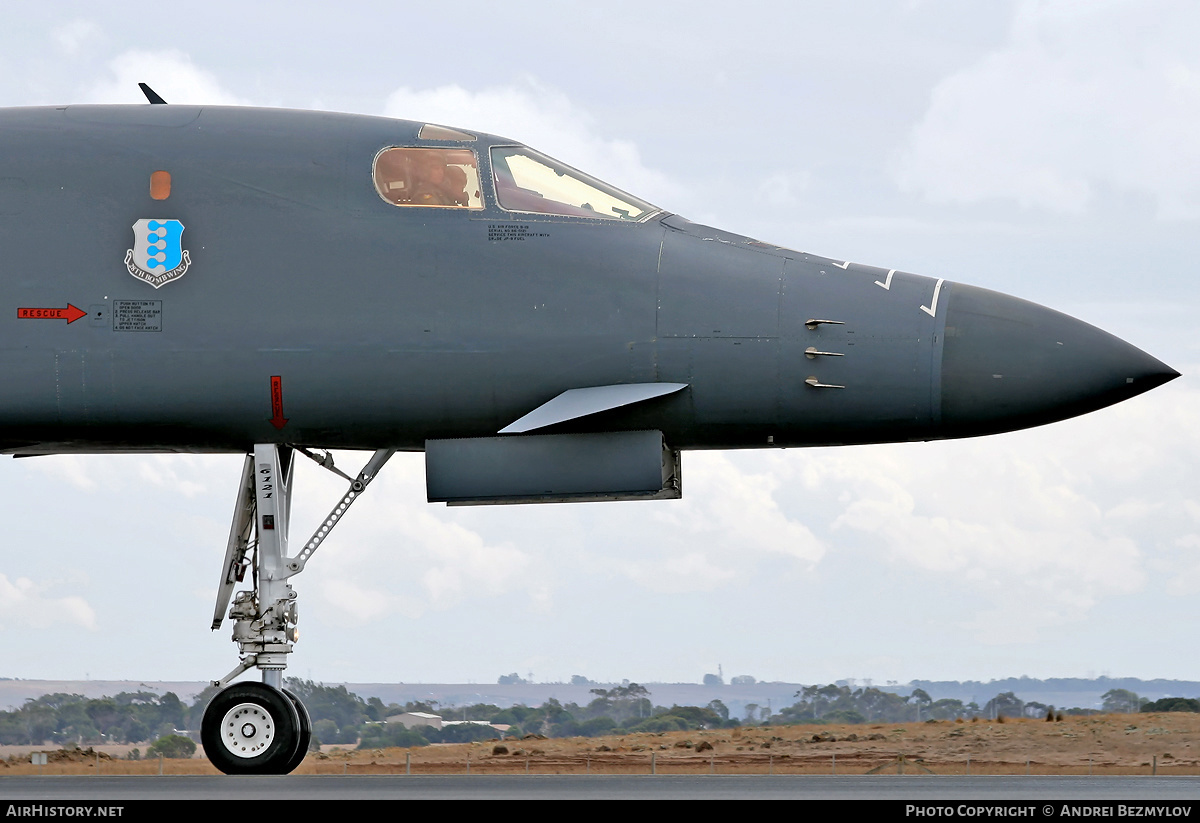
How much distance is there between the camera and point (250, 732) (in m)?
12.7

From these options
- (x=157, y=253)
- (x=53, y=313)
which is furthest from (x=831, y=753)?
(x=53, y=313)

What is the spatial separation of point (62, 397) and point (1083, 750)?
16890 mm

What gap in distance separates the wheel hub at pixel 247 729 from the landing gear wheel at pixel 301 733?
0.92 feet

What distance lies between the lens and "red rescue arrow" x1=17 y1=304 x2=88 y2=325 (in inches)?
506

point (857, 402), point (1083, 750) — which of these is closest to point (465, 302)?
point (857, 402)

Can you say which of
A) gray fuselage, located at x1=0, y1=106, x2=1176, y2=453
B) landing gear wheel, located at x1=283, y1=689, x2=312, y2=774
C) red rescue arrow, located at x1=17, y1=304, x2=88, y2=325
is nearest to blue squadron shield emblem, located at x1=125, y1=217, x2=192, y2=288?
gray fuselage, located at x1=0, y1=106, x2=1176, y2=453

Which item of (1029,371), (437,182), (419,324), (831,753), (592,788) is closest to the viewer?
(592,788)

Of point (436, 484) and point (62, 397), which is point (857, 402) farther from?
point (62, 397)

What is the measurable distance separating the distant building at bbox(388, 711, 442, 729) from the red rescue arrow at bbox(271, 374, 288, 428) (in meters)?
33.5

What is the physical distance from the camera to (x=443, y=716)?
4912cm

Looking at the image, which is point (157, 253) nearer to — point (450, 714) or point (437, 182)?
point (437, 182)

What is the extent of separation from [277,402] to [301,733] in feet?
9.50

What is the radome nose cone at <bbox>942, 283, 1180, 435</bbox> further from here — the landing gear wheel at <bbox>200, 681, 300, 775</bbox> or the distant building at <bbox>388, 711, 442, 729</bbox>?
the distant building at <bbox>388, 711, 442, 729</bbox>
